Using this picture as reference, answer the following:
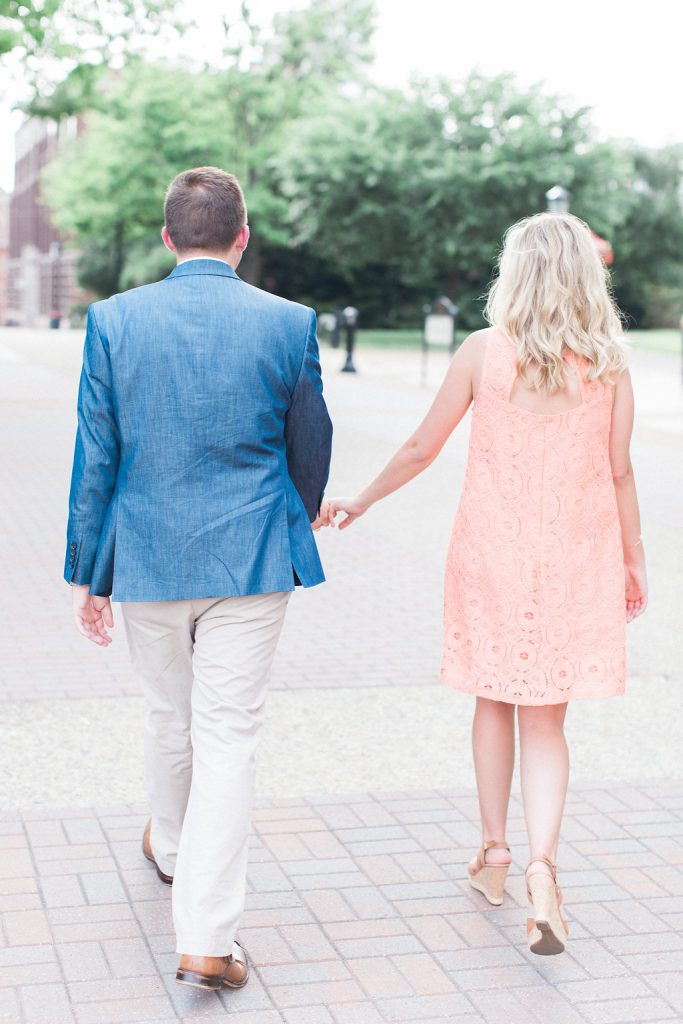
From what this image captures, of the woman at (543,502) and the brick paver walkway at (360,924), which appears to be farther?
the woman at (543,502)

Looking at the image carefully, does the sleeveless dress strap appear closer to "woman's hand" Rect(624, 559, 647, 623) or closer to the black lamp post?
"woman's hand" Rect(624, 559, 647, 623)

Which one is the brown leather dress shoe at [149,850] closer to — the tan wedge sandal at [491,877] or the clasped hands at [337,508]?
the tan wedge sandal at [491,877]

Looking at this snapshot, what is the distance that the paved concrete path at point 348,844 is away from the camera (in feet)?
10.3

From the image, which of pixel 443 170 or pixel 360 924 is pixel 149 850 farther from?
pixel 443 170

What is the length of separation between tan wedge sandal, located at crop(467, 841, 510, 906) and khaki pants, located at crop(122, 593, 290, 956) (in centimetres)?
83

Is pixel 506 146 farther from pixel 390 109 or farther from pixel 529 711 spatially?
pixel 529 711

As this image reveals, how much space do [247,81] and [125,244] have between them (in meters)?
12.9

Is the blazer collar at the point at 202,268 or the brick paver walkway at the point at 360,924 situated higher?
the blazer collar at the point at 202,268

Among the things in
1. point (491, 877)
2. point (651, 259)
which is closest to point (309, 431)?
point (491, 877)

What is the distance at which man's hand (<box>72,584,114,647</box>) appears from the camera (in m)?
3.29

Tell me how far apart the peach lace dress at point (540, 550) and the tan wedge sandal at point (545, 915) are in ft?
1.39

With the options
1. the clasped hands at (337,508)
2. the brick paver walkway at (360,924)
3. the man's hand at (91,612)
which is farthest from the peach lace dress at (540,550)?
the man's hand at (91,612)

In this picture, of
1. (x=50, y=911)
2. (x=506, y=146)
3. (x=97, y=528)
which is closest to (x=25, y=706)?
(x=50, y=911)

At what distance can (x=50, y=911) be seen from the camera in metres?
3.50
